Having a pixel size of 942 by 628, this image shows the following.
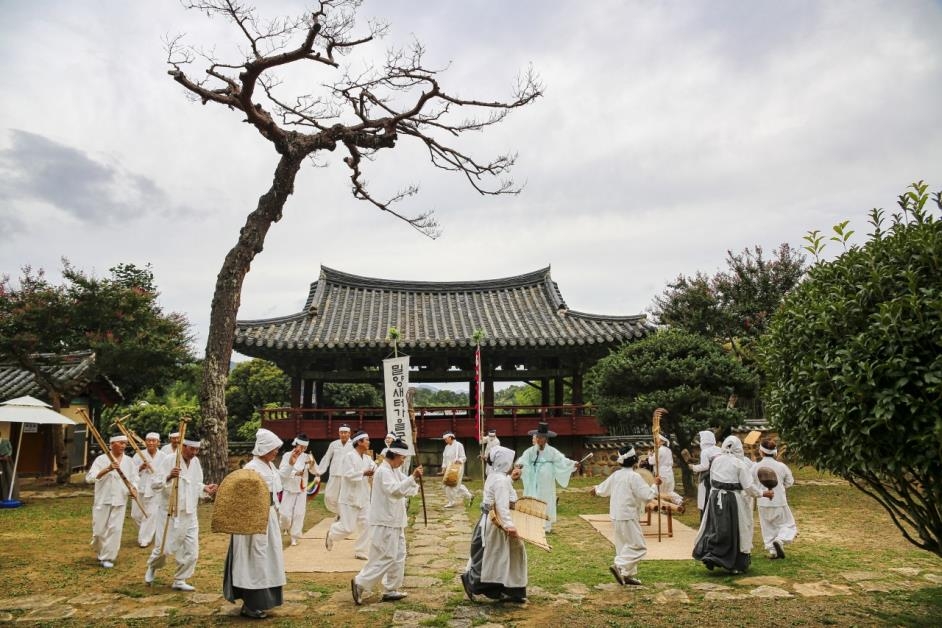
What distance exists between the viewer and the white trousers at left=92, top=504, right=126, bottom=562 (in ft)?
28.5

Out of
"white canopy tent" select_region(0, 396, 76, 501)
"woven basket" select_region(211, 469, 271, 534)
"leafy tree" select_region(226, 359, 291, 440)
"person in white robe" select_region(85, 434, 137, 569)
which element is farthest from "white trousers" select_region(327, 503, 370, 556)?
"leafy tree" select_region(226, 359, 291, 440)

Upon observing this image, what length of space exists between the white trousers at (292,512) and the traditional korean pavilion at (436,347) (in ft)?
24.9

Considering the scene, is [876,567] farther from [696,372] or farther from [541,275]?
[541,275]

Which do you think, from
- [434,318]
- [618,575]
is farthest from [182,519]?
[434,318]

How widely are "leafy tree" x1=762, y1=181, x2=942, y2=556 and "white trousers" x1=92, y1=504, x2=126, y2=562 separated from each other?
8.29 m

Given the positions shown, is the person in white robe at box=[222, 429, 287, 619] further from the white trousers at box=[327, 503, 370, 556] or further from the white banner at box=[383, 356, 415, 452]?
the white banner at box=[383, 356, 415, 452]

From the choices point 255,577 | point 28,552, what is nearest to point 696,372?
point 255,577

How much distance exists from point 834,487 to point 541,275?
11297mm

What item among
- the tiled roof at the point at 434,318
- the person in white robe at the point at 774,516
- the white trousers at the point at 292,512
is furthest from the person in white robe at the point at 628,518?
the tiled roof at the point at 434,318

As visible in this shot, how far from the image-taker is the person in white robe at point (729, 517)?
26.1 feet

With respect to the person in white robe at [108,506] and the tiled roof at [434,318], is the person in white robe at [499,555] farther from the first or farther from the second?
the tiled roof at [434,318]

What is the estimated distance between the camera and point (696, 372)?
13.1 m

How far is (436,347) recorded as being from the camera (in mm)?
19312

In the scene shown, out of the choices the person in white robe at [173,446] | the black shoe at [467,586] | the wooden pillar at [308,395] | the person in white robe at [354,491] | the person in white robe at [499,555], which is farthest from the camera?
the wooden pillar at [308,395]
